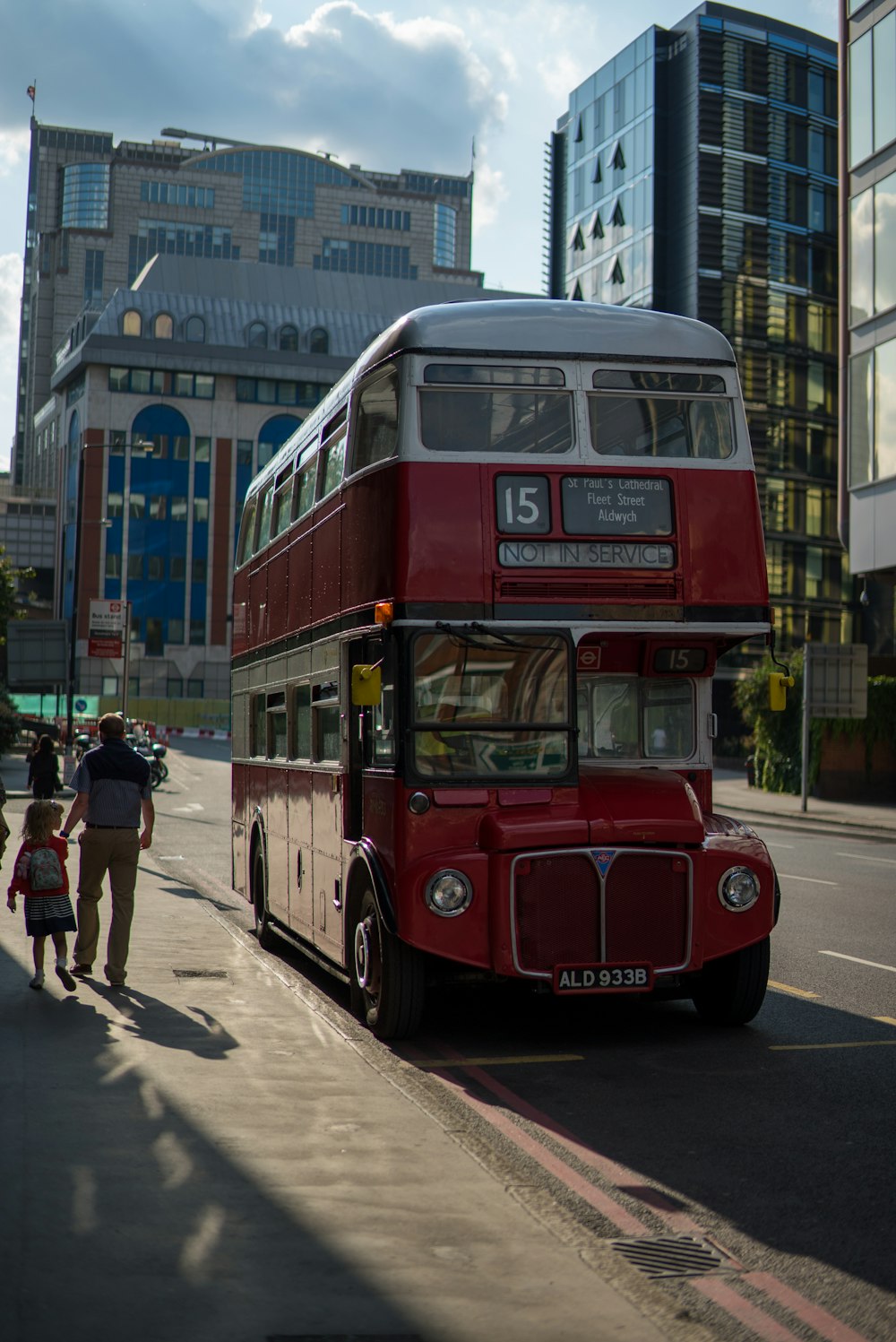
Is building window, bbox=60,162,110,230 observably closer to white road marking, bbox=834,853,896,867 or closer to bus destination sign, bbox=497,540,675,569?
white road marking, bbox=834,853,896,867

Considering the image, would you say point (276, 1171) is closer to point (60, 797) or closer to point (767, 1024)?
point (767, 1024)

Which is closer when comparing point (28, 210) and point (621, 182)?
point (621, 182)

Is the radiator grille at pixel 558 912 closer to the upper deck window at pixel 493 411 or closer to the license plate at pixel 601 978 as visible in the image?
the license plate at pixel 601 978

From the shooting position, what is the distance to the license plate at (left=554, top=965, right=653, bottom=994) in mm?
8891

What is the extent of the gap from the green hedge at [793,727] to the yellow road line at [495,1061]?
1324 inches

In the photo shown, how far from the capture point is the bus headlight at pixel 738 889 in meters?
9.24

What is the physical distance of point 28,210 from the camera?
7160 inches

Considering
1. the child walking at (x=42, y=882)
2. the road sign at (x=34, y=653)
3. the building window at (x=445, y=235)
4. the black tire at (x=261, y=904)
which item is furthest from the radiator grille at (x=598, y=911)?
the building window at (x=445, y=235)

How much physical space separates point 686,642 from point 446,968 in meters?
2.43

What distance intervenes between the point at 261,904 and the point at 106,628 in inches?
1071

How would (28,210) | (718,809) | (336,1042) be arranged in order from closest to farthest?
(336,1042) → (718,809) → (28,210)

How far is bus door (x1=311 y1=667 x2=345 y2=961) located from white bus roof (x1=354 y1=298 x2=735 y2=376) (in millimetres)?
2381

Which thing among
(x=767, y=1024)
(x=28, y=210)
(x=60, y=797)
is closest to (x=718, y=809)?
(x=60, y=797)

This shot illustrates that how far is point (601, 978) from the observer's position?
8.94 meters
